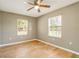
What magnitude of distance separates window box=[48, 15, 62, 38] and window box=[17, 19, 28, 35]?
7.00 ft

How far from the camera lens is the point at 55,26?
4586 millimetres

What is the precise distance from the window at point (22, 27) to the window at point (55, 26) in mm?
2134

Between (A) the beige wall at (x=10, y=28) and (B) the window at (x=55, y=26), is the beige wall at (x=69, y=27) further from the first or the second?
(A) the beige wall at (x=10, y=28)

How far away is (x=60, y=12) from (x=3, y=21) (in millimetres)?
3768

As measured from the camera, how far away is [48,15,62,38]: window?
425cm

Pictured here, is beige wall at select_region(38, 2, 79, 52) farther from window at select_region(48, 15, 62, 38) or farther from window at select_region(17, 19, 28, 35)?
window at select_region(17, 19, 28, 35)

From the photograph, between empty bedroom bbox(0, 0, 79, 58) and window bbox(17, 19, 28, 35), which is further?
window bbox(17, 19, 28, 35)

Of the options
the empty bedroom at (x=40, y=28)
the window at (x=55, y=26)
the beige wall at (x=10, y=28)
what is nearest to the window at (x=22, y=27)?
the empty bedroom at (x=40, y=28)

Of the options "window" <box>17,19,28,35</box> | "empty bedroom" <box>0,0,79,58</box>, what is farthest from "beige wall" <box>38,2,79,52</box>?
"window" <box>17,19,28,35</box>

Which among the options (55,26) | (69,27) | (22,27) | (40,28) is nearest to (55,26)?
(55,26)

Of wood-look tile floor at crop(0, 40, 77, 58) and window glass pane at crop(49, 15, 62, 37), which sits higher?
window glass pane at crop(49, 15, 62, 37)

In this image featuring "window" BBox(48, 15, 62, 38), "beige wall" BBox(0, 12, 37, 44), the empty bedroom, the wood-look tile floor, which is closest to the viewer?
the wood-look tile floor

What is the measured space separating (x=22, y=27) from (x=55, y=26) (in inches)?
108

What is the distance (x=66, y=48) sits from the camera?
12.2 feet
